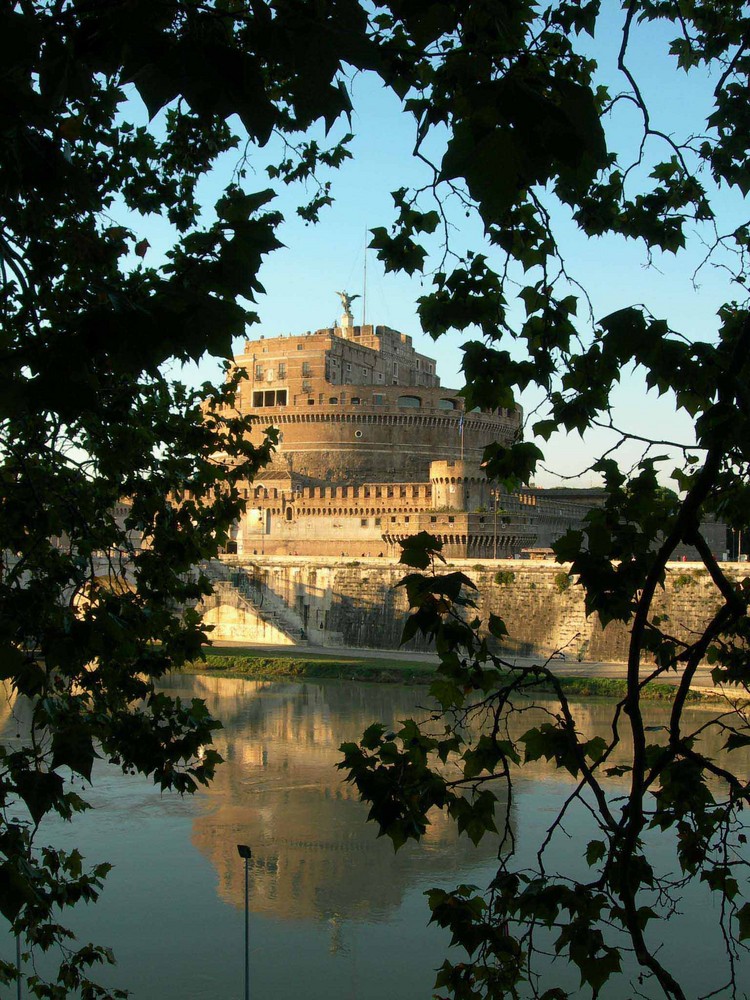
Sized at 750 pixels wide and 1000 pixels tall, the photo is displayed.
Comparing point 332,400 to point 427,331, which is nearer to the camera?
point 427,331

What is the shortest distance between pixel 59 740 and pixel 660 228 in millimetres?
2553

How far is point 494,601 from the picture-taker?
73.7ft

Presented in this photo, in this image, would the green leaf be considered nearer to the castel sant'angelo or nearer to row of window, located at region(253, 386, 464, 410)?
the castel sant'angelo

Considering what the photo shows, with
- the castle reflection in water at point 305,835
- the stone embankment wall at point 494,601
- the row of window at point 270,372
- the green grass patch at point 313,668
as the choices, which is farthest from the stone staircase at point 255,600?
the row of window at point 270,372

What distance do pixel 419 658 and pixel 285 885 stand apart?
13211mm

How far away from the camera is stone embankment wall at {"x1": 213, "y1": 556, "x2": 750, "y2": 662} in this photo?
19.8m

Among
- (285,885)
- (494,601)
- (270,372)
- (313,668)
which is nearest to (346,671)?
(313,668)

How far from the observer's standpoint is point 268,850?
9539 mm

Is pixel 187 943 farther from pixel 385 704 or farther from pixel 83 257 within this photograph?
pixel 385 704

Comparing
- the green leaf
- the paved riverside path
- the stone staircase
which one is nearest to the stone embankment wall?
the stone staircase

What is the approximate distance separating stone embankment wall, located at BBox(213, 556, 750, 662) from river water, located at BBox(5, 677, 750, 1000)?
6864 mm

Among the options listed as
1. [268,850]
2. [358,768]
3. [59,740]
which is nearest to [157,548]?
[59,740]

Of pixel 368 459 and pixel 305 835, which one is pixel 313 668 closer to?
pixel 305 835

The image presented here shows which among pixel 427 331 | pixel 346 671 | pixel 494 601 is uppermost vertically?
pixel 427 331
